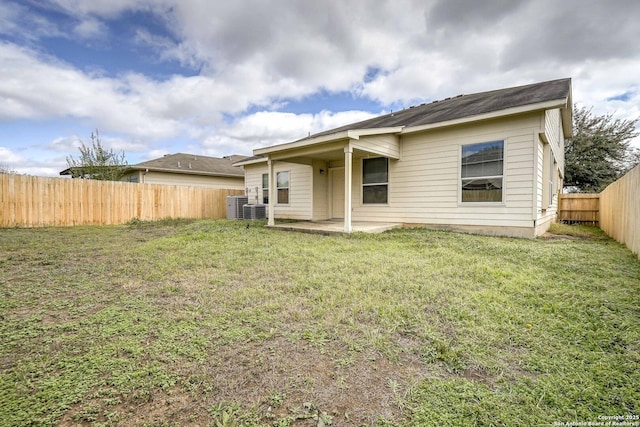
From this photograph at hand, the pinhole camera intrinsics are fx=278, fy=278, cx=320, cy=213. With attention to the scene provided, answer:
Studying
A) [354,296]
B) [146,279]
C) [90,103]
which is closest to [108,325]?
[146,279]

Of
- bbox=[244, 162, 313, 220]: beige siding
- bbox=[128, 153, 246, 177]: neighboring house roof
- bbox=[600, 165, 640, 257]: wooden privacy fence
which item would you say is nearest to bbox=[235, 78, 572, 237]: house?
bbox=[244, 162, 313, 220]: beige siding

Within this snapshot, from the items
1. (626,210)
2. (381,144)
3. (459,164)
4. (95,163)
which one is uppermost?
(95,163)

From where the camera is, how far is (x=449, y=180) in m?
7.66

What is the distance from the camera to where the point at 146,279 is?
12.4 ft

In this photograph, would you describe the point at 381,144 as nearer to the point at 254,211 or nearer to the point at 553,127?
the point at 553,127

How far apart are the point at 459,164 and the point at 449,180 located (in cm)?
48

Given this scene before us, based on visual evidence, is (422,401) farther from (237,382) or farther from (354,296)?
(354,296)

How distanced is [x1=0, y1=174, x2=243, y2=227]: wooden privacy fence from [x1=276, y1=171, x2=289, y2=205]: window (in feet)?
14.2

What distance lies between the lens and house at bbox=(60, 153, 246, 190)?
1644cm

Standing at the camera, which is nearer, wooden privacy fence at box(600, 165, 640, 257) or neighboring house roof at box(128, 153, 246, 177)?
wooden privacy fence at box(600, 165, 640, 257)

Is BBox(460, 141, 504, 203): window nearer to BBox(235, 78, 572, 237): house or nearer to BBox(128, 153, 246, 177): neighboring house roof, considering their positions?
BBox(235, 78, 572, 237): house

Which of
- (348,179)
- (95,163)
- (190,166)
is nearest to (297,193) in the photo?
(348,179)

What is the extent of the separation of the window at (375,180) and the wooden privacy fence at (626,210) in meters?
5.21

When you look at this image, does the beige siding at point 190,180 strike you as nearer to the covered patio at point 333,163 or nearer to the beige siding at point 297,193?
the beige siding at point 297,193
